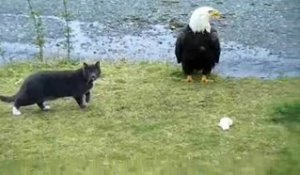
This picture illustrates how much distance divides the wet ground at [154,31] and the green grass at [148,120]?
0.80 metres

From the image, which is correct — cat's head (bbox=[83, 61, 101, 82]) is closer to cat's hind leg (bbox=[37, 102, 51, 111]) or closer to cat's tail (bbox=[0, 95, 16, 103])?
cat's hind leg (bbox=[37, 102, 51, 111])

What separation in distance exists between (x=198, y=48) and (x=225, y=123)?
4.28ft

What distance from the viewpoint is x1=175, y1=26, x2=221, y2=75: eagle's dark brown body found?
6.43 m

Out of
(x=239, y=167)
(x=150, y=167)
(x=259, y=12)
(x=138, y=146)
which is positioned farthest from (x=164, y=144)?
(x=259, y=12)

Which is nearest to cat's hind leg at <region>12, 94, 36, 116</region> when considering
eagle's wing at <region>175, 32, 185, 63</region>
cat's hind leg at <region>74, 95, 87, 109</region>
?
cat's hind leg at <region>74, 95, 87, 109</region>

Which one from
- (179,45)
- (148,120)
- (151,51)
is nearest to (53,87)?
(148,120)

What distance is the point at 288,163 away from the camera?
184cm

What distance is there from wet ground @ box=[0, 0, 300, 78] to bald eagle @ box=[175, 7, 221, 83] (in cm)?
47

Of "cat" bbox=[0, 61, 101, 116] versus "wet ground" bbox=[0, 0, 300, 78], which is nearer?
"cat" bbox=[0, 61, 101, 116]

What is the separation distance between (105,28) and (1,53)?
5.89 ft

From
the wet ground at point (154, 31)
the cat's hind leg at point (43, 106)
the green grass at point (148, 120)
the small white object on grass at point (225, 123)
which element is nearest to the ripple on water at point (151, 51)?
the wet ground at point (154, 31)

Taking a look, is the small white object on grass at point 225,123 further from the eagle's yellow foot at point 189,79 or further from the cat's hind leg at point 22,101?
the cat's hind leg at point 22,101

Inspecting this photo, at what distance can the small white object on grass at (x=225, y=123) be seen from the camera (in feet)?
17.3

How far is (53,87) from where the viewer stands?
18.2 feet
